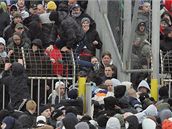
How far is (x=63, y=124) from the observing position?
22.1 metres

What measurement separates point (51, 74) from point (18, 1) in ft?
15.6

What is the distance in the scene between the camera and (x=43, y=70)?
2564cm

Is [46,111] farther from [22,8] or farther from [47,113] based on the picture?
[22,8]

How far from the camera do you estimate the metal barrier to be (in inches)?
997

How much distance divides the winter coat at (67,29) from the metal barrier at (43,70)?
140 cm

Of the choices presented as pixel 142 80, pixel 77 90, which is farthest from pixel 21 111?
pixel 142 80

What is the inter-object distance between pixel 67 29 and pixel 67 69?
2153mm

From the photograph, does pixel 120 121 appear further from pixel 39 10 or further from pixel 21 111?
pixel 39 10

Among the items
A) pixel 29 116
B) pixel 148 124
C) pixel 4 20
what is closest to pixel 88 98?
pixel 29 116

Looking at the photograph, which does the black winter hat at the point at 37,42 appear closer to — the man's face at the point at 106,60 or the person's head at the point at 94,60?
the person's head at the point at 94,60

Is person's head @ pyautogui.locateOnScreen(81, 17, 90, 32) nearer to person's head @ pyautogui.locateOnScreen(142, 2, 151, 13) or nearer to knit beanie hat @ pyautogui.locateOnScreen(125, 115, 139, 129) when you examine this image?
person's head @ pyautogui.locateOnScreen(142, 2, 151, 13)

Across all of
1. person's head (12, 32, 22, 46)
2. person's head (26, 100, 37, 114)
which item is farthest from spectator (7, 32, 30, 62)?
person's head (26, 100, 37, 114)

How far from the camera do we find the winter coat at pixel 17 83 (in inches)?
973

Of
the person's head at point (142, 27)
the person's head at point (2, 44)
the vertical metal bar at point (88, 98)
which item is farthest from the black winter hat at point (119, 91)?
the person's head at point (2, 44)
